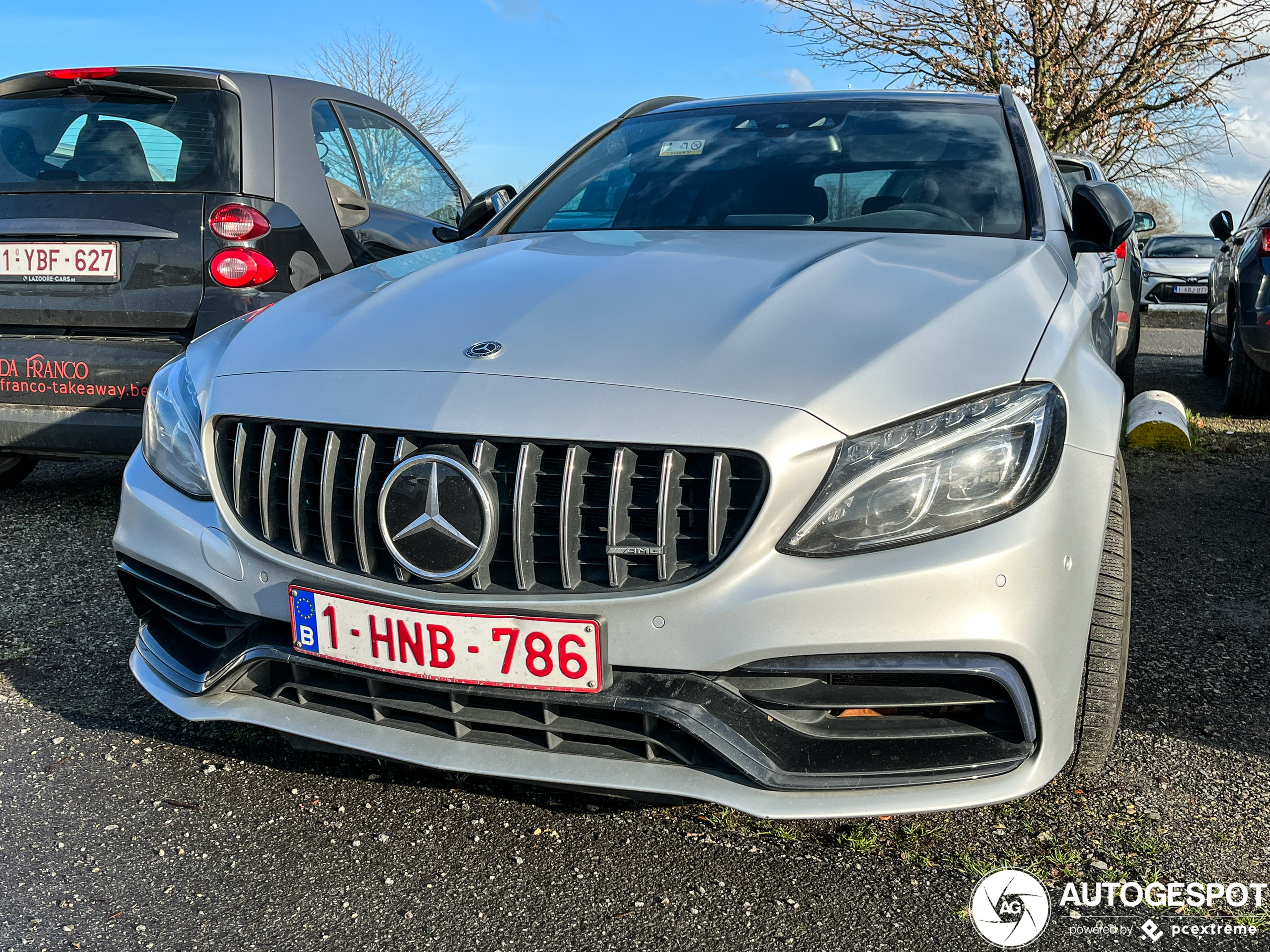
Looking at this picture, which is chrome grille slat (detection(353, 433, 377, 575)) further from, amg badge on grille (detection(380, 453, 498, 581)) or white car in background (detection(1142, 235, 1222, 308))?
white car in background (detection(1142, 235, 1222, 308))

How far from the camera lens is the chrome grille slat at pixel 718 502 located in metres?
1.80

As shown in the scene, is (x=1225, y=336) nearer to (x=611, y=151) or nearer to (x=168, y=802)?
(x=611, y=151)

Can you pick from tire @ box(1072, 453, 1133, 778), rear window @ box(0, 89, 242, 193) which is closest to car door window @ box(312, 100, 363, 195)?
rear window @ box(0, 89, 242, 193)

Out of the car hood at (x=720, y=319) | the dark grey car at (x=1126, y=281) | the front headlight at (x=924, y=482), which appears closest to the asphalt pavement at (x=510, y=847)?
the front headlight at (x=924, y=482)

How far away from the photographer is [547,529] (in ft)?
6.18

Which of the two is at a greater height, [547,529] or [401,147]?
[547,529]

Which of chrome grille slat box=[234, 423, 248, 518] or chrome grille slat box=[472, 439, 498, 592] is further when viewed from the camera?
chrome grille slat box=[234, 423, 248, 518]

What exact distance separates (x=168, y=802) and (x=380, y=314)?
111 cm

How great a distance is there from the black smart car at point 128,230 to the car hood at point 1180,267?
55.6 feet

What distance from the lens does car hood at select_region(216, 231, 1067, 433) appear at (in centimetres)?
190

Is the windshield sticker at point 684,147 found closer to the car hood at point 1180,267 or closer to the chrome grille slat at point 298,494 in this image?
the chrome grille slat at point 298,494

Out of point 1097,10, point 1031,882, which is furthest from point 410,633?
point 1097,10

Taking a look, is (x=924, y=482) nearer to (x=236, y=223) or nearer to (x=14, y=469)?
(x=236, y=223)

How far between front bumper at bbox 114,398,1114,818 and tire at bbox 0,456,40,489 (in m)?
3.50
